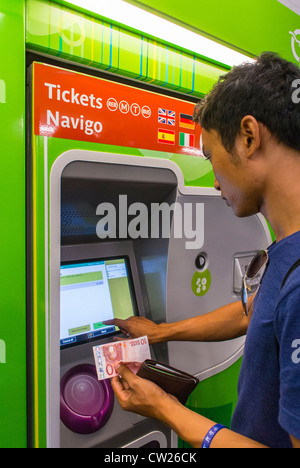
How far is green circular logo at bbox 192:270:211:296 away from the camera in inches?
66.6

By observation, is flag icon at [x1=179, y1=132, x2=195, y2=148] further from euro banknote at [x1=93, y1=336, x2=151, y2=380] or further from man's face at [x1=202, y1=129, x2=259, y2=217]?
euro banknote at [x1=93, y1=336, x2=151, y2=380]

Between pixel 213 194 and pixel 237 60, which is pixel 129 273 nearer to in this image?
pixel 213 194

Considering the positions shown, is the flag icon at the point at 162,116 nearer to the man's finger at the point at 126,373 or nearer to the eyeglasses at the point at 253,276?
the eyeglasses at the point at 253,276

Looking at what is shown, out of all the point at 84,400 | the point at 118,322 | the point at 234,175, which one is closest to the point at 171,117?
the point at 234,175

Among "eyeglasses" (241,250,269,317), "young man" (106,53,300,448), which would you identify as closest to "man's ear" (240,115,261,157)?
"young man" (106,53,300,448)

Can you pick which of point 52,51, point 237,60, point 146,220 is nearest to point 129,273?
point 146,220

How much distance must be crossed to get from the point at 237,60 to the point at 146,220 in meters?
0.80

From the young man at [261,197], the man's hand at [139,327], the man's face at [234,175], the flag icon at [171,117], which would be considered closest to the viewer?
the young man at [261,197]

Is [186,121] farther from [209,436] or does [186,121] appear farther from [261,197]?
[209,436]

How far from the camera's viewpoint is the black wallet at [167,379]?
128 centimetres

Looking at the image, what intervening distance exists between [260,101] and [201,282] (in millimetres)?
896

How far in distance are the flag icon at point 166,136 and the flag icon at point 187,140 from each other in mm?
44

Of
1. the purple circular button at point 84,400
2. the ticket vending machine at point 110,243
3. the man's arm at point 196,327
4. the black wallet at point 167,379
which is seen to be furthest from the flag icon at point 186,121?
the purple circular button at point 84,400

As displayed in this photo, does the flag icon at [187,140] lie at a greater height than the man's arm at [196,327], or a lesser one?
greater
